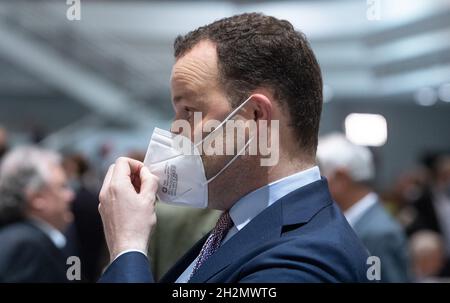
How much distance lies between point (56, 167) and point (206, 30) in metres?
1.71

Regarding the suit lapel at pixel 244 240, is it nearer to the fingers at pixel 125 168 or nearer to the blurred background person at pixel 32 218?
the fingers at pixel 125 168

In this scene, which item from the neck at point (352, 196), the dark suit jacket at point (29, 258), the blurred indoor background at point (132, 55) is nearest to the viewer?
the dark suit jacket at point (29, 258)

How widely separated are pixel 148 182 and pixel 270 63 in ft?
0.94

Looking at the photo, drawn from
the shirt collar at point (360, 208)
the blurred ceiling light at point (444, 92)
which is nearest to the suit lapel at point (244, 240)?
the shirt collar at point (360, 208)

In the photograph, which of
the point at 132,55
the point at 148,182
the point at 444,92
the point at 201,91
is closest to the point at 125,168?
the point at 148,182

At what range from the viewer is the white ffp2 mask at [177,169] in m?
1.29

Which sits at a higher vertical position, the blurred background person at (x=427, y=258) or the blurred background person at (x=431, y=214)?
the blurred background person at (x=431, y=214)

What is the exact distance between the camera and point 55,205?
2.70 m

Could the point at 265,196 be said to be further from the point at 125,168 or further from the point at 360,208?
the point at 360,208

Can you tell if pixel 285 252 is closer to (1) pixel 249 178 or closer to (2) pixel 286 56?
(1) pixel 249 178

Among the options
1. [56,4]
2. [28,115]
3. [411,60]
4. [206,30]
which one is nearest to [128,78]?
[56,4]

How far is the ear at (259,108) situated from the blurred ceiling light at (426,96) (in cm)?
1105

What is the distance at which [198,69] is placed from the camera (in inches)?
48.7

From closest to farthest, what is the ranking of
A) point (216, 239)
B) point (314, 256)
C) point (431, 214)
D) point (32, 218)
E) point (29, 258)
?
1. point (314, 256)
2. point (216, 239)
3. point (29, 258)
4. point (32, 218)
5. point (431, 214)
